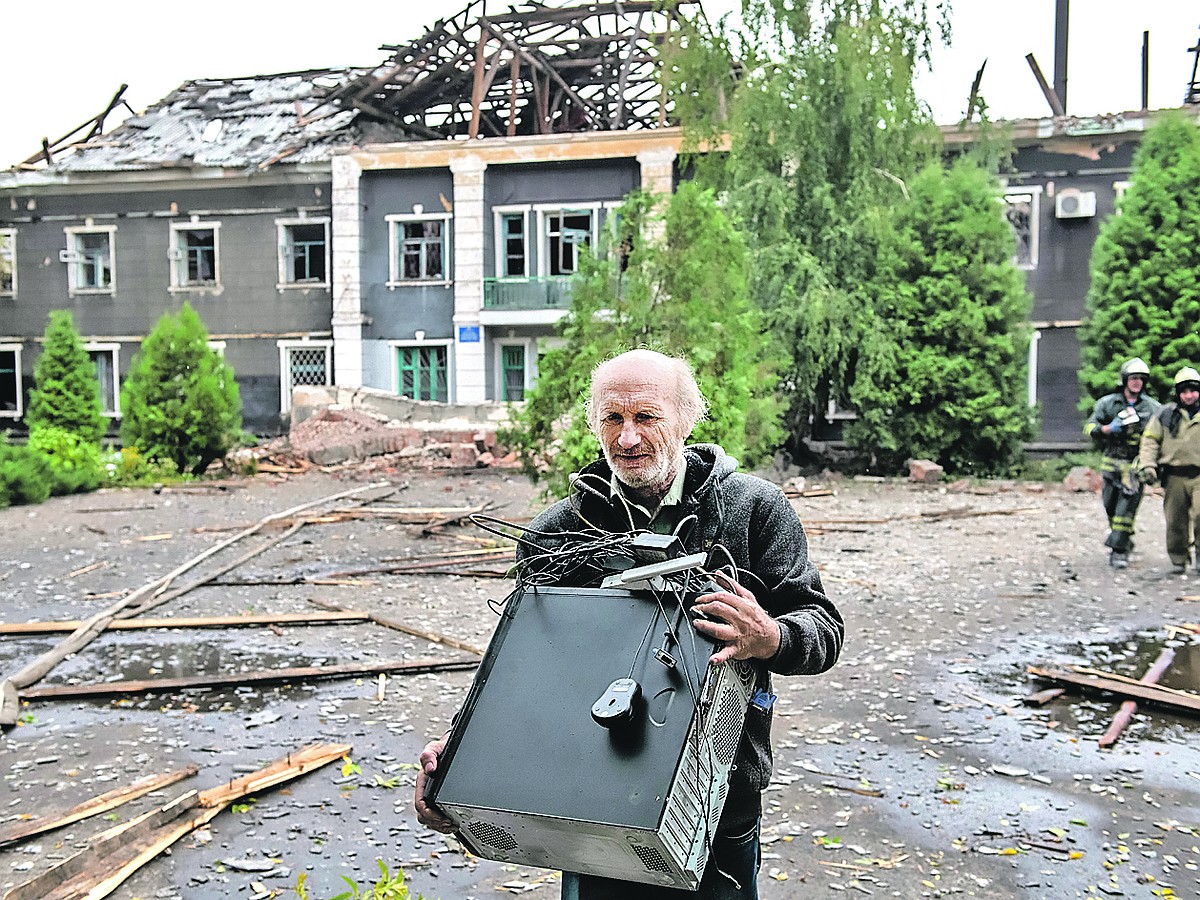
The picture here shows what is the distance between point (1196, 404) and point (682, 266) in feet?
18.2

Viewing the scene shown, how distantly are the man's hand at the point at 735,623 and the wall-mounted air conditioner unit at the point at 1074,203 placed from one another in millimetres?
25412

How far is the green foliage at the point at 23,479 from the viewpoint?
17.3 m

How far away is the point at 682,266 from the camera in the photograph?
11.4 m

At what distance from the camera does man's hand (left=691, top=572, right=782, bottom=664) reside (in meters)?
2.19

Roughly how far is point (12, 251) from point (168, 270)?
498 centimetres

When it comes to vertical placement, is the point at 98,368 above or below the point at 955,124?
below

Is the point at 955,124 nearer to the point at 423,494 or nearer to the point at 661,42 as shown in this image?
the point at 661,42

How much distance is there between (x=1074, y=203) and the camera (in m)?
24.5

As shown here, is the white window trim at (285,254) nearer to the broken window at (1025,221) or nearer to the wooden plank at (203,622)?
the broken window at (1025,221)

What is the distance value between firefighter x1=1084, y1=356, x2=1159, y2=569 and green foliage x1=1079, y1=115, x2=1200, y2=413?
9.68m

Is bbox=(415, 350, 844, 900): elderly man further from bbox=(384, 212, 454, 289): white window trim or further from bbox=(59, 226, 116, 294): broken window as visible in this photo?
bbox=(59, 226, 116, 294): broken window

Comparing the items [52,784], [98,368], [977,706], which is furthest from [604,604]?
[98,368]

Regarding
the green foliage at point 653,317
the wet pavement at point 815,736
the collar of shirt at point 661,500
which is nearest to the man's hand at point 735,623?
the collar of shirt at point 661,500

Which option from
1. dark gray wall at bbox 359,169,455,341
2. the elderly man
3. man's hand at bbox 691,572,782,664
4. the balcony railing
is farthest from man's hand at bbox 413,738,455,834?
dark gray wall at bbox 359,169,455,341
